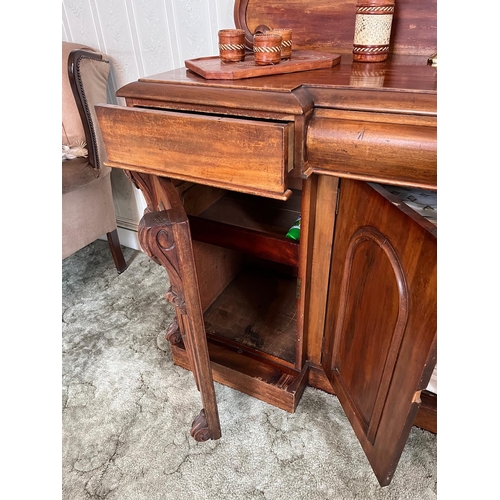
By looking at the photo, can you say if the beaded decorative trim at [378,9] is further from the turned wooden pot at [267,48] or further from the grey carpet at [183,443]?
the grey carpet at [183,443]

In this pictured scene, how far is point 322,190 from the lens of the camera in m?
0.75

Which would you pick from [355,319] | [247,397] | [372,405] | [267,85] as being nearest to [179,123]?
[267,85]

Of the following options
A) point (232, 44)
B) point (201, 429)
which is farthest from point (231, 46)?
point (201, 429)

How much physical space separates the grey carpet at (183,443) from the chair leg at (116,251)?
1.26ft

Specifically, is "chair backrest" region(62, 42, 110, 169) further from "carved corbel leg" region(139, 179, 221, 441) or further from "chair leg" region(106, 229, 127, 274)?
"carved corbel leg" region(139, 179, 221, 441)

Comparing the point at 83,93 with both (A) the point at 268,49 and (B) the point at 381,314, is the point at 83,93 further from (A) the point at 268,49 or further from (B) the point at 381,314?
(B) the point at 381,314

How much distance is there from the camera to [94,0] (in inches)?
47.3

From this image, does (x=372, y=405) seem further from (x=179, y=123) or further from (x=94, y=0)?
(x=94, y=0)

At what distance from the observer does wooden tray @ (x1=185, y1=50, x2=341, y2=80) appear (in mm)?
625

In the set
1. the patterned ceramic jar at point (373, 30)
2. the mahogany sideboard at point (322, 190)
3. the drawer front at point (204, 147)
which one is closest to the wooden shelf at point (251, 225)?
the mahogany sideboard at point (322, 190)

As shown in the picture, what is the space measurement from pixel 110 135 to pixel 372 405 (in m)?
0.69

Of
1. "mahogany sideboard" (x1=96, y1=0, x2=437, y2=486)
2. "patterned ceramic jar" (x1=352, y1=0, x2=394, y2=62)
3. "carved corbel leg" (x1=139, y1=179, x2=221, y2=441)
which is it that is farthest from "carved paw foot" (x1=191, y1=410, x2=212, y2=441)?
"patterned ceramic jar" (x1=352, y1=0, x2=394, y2=62)

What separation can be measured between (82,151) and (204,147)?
89 cm

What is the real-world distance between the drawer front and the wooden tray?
10cm
